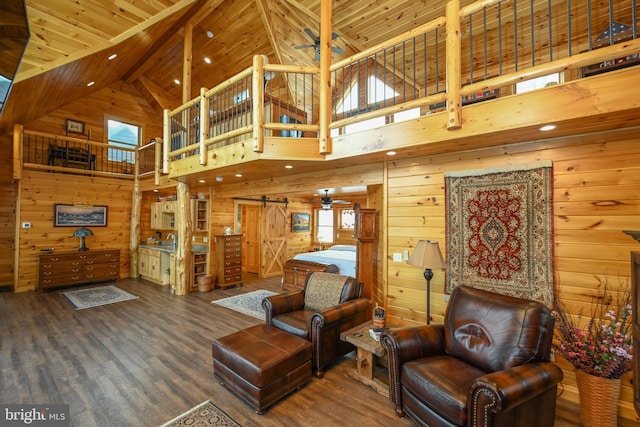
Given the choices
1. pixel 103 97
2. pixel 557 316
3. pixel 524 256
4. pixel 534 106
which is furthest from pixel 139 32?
pixel 557 316

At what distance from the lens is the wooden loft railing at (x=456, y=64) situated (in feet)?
7.32

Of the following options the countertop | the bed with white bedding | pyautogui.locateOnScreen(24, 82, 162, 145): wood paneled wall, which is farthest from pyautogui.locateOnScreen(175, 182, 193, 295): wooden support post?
pyautogui.locateOnScreen(24, 82, 162, 145): wood paneled wall

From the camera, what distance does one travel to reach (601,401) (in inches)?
82.5

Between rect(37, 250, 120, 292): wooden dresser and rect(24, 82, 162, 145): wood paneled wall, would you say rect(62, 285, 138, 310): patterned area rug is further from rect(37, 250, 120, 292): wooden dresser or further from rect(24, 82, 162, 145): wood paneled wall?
rect(24, 82, 162, 145): wood paneled wall

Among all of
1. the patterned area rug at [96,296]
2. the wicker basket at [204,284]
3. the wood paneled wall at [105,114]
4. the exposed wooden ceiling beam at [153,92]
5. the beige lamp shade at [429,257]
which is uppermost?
the exposed wooden ceiling beam at [153,92]

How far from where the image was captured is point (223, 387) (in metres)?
2.67

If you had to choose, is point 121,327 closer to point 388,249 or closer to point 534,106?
point 388,249

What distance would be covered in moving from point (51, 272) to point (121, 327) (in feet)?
11.7

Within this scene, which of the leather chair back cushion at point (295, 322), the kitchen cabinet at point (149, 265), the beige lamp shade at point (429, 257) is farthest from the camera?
the kitchen cabinet at point (149, 265)

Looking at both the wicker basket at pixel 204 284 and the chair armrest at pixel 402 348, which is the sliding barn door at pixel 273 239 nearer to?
the wicker basket at pixel 204 284

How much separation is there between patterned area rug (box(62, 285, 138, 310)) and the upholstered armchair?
13.4 ft

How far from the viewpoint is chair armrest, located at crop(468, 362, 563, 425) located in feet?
5.23

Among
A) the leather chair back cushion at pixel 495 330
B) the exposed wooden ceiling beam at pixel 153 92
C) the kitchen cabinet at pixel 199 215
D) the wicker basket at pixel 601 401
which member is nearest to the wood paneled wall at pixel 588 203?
the wicker basket at pixel 601 401

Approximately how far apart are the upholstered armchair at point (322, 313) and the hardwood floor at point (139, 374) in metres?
0.29
